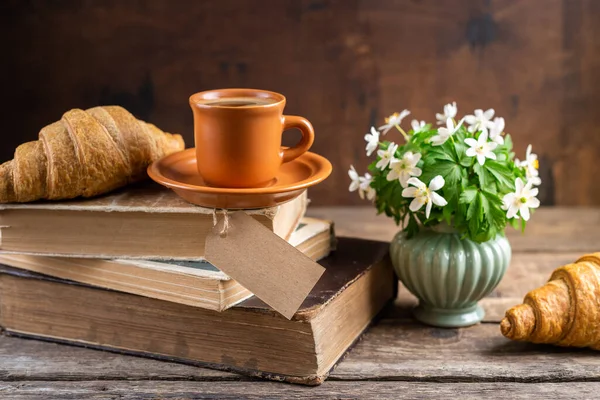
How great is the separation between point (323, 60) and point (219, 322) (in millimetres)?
938

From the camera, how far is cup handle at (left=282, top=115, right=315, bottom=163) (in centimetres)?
119

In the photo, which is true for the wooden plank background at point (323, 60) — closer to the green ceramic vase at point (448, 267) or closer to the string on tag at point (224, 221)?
the green ceramic vase at point (448, 267)

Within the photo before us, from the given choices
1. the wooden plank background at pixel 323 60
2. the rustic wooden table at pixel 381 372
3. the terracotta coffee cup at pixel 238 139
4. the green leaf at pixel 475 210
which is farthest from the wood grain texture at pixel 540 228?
the terracotta coffee cup at pixel 238 139

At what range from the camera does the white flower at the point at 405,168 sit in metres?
1.19

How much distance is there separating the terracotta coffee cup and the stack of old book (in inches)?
2.2

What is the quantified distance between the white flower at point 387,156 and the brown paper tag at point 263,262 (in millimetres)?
219

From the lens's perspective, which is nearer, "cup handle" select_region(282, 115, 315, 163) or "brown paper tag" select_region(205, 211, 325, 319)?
"brown paper tag" select_region(205, 211, 325, 319)

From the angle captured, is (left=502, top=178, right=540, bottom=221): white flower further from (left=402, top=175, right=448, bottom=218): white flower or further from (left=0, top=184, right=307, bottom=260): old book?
(left=0, top=184, right=307, bottom=260): old book

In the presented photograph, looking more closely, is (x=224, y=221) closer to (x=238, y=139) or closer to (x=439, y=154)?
(x=238, y=139)

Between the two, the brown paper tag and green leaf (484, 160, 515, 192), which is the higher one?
green leaf (484, 160, 515, 192)

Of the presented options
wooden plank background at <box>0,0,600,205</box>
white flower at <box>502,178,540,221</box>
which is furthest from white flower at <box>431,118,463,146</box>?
wooden plank background at <box>0,0,600,205</box>

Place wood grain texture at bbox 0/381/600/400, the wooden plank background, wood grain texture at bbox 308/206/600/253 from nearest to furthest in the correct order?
wood grain texture at bbox 0/381/600/400, wood grain texture at bbox 308/206/600/253, the wooden plank background

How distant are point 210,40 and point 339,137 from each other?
0.39 metres

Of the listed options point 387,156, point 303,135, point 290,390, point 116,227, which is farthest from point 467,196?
point 116,227
